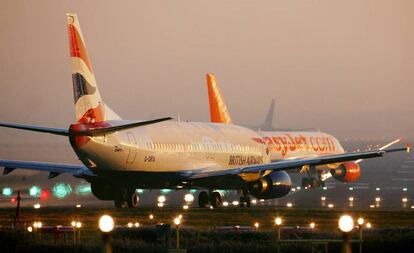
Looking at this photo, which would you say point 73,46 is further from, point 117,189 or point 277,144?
point 277,144

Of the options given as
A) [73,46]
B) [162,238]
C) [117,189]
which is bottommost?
[162,238]

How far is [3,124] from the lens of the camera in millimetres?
42812

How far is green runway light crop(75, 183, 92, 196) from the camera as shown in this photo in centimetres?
6594

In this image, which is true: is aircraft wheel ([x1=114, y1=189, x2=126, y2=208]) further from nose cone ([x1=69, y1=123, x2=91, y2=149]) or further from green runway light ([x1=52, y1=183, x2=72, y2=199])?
green runway light ([x1=52, y1=183, x2=72, y2=199])

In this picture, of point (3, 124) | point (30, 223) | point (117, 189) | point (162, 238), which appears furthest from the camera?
point (117, 189)

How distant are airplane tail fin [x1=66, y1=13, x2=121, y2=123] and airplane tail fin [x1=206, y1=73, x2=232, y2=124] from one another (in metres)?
41.3

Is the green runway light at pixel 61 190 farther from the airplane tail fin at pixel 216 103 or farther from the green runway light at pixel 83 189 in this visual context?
the airplane tail fin at pixel 216 103

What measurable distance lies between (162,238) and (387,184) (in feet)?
215

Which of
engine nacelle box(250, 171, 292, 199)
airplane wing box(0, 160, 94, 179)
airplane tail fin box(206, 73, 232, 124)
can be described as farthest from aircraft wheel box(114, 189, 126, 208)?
airplane tail fin box(206, 73, 232, 124)

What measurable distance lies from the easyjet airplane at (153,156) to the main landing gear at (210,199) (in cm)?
5

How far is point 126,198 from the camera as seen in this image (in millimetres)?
52812

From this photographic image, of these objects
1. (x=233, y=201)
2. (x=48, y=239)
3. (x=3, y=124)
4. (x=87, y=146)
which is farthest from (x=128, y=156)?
(x=233, y=201)

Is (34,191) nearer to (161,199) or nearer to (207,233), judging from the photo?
(161,199)

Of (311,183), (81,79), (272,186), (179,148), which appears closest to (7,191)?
(179,148)
